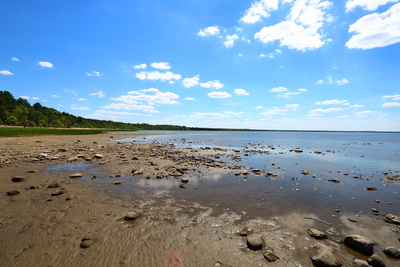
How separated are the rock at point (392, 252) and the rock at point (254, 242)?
4.02 meters

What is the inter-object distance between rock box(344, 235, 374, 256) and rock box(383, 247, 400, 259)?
38 centimetres

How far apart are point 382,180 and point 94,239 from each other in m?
21.8

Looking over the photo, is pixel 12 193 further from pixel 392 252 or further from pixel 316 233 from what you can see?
pixel 392 252

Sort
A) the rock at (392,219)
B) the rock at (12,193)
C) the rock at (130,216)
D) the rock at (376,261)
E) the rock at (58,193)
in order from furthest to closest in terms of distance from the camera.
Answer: the rock at (58,193), the rock at (12,193), the rock at (392,219), the rock at (130,216), the rock at (376,261)

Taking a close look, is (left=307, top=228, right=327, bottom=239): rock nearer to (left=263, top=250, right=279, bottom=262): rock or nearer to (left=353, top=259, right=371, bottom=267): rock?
(left=353, top=259, right=371, bottom=267): rock

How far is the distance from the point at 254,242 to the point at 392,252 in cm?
433

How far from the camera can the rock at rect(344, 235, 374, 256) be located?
5.55 meters

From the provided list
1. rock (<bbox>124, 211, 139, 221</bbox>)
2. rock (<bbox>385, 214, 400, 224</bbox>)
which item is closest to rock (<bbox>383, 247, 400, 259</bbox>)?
rock (<bbox>385, 214, 400, 224</bbox>)

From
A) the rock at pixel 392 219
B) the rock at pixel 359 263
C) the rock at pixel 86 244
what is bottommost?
the rock at pixel 392 219

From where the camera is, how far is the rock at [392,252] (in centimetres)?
545

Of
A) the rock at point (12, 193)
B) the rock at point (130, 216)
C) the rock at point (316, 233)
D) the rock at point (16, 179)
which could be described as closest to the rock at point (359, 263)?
the rock at point (316, 233)

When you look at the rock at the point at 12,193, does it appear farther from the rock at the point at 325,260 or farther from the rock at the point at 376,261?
the rock at the point at 376,261

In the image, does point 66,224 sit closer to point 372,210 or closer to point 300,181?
point 372,210

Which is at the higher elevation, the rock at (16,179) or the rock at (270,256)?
the rock at (16,179)
